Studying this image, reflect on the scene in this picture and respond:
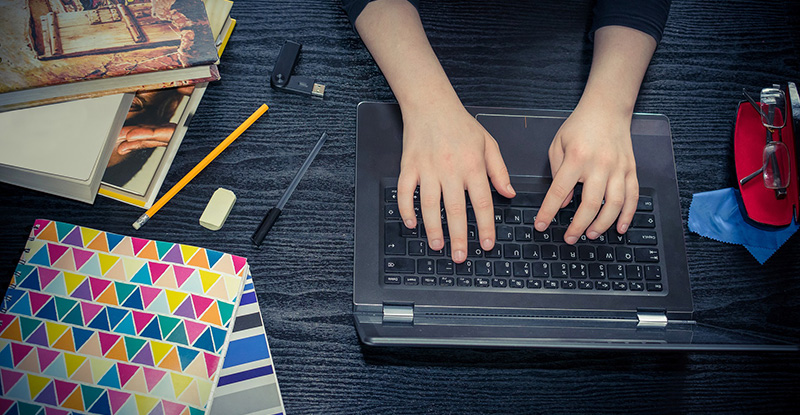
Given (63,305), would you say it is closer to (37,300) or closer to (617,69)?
(37,300)

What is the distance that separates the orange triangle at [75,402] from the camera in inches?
25.3

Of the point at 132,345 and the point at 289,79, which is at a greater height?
the point at 289,79

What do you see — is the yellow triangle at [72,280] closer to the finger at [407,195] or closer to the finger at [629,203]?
the finger at [407,195]

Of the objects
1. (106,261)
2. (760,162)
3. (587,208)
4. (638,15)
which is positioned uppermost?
(638,15)

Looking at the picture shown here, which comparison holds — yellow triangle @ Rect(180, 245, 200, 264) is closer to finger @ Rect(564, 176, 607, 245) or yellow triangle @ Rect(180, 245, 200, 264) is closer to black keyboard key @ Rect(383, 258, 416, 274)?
black keyboard key @ Rect(383, 258, 416, 274)

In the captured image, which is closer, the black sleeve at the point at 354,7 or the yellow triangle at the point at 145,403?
the yellow triangle at the point at 145,403

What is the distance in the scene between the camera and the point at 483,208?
28.4 inches

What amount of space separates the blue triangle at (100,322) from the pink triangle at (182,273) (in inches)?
3.8

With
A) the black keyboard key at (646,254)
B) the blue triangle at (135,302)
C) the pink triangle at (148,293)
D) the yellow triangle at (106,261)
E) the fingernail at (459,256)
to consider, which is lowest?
the blue triangle at (135,302)

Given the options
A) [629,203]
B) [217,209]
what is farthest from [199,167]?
[629,203]

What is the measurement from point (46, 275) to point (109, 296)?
0.09 meters

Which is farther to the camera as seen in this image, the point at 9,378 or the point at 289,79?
the point at 289,79

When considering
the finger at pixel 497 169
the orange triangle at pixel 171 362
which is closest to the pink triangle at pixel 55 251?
the orange triangle at pixel 171 362

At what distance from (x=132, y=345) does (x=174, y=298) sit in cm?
7
